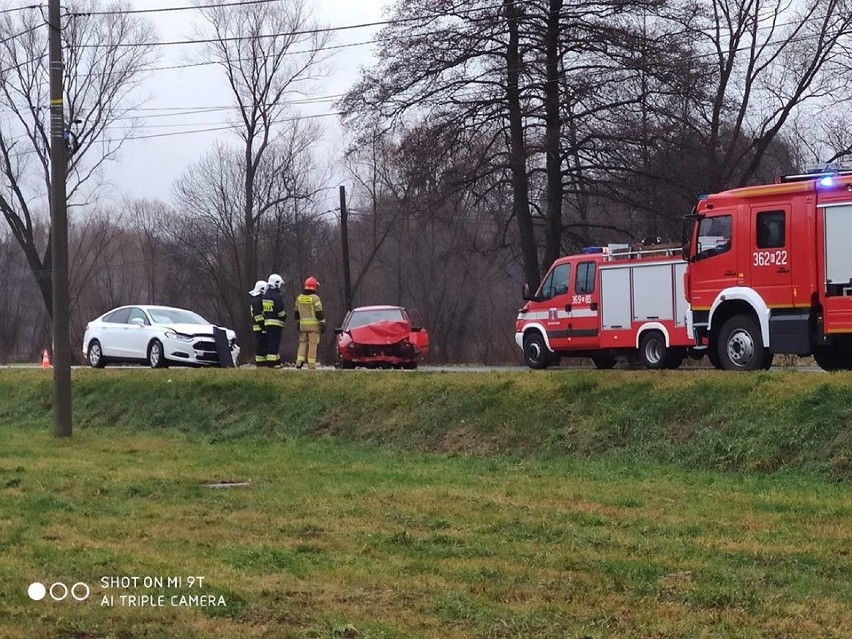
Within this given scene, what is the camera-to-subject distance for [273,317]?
21781 mm

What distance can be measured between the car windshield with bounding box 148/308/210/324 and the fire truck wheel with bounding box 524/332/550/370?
719 cm

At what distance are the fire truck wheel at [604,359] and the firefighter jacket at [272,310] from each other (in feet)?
20.3

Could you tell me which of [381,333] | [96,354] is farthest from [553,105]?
[96,354]

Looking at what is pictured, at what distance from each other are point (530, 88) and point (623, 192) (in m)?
3.82

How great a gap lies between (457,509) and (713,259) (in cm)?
860

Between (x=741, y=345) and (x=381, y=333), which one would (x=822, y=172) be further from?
(x=381, y=333)

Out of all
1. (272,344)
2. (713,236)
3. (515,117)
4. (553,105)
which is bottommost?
(272,344)

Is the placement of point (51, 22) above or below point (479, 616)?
above

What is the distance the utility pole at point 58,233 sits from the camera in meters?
17.3

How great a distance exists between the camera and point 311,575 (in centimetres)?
747

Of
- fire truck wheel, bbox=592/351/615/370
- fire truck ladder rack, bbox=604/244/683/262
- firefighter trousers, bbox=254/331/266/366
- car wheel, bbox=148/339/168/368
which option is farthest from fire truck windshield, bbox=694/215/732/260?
car wheel, bbox=148/339/168/368

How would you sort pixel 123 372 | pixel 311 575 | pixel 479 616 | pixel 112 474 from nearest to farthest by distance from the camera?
pixel 479 616 < pixel 311 575 < pixel 112 474 < pixel 123 372

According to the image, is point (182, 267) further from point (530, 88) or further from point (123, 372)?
point (123, 372)

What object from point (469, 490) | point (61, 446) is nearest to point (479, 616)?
point (469, 490)
